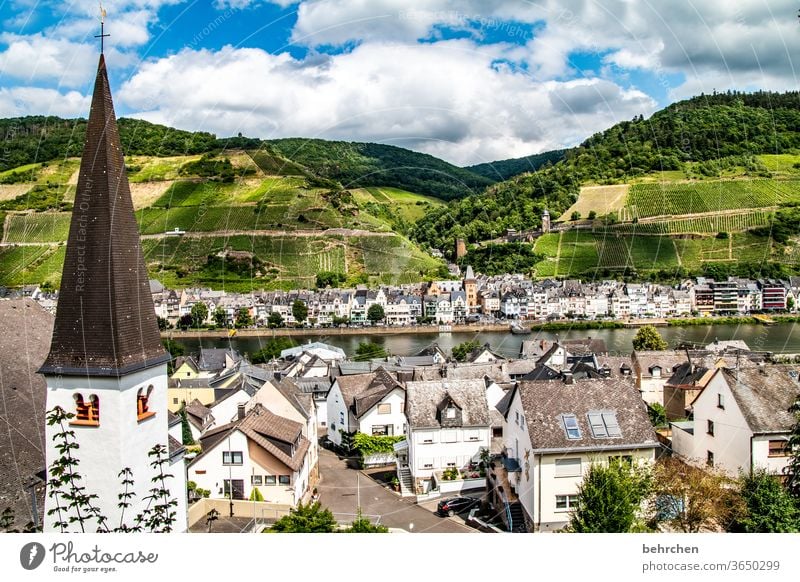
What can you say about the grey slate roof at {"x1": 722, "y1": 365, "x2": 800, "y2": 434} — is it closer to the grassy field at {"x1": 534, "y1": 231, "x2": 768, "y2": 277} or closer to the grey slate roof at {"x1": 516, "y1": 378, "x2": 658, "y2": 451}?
the grey slate roof at {"x1": 516, "y1": 378, "x2": 658, "y2": 451}

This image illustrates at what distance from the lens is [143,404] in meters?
6.99

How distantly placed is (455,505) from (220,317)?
1779 inches

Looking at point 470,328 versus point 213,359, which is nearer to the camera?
point 213,359

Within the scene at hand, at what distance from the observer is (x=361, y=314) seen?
58250mm

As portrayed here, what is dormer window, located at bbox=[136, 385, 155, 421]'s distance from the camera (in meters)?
6.84

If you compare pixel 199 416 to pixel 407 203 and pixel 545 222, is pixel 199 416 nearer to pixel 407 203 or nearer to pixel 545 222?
pixel 545 222

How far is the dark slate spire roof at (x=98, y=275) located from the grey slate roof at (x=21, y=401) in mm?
1639

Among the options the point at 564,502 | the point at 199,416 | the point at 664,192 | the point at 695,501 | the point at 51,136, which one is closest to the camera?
the point at 695,501

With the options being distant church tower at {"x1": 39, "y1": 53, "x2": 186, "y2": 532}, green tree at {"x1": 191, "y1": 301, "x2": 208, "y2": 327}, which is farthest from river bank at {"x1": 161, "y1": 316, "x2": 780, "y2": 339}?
distant church tower at {"x1": 39, "y1": 53, "x2": 186, "y2": 532}

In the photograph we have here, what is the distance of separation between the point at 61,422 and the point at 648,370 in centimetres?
1960

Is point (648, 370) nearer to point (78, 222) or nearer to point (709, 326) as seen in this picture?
point (78, 222)

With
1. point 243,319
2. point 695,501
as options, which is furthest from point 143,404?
point 243,319

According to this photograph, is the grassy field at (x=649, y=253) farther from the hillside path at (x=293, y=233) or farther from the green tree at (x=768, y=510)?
the green tree at (x=768, y=510)

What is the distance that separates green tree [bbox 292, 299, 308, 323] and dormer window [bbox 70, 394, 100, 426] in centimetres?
4901
